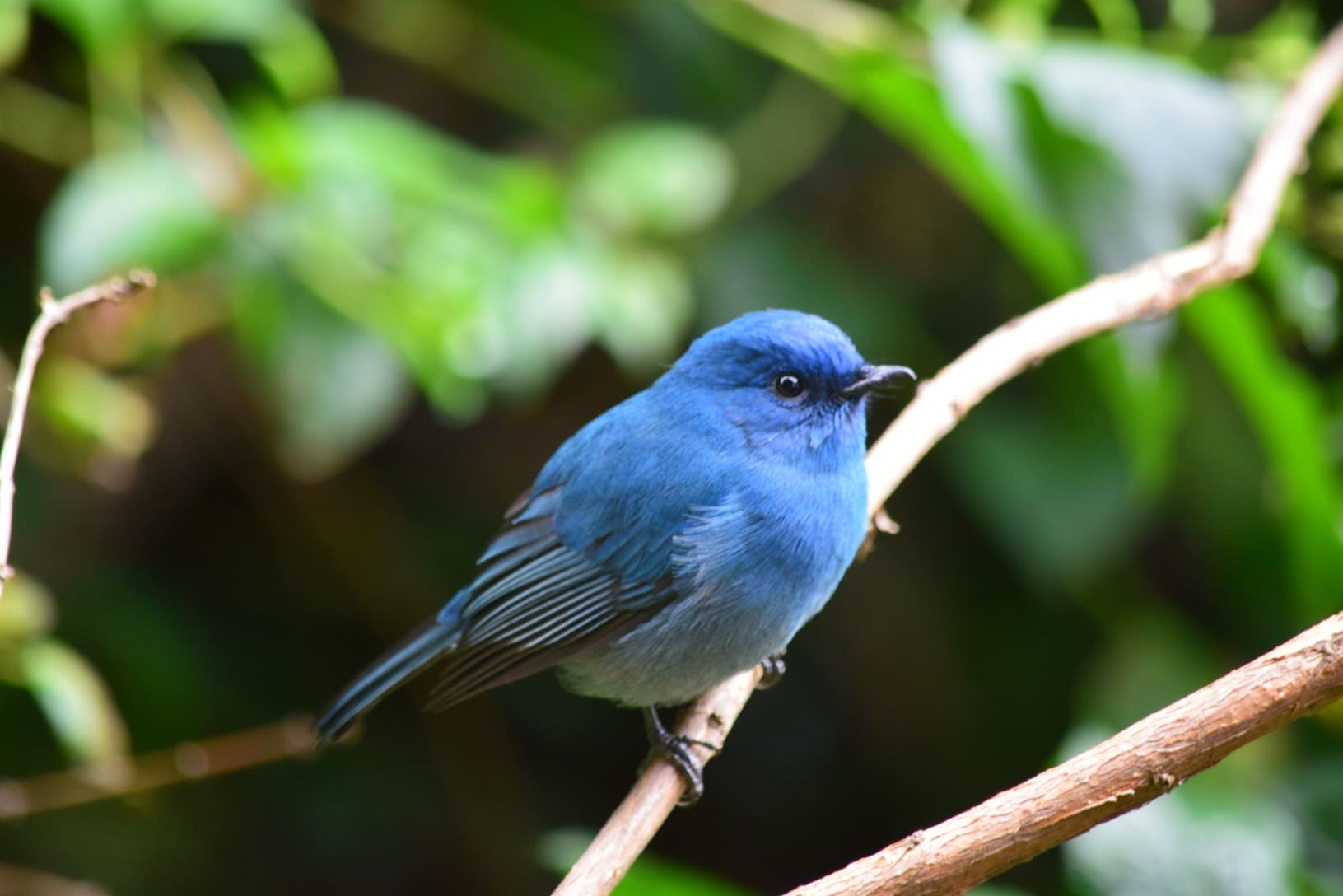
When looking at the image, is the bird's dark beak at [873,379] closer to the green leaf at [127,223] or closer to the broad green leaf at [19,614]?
the green leaf at [127,223]

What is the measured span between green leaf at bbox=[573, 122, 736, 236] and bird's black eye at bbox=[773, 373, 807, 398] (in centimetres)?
90

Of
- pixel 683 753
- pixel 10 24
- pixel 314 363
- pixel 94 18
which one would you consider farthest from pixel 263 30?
pixel 683 753

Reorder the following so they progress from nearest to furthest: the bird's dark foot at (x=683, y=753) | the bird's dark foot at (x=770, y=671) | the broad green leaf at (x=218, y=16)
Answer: the bird's dark foot at (x=683, y=753) < the bird's dark foot at (x=770, y=671) < the broad green leaf at (x=218, y=16)

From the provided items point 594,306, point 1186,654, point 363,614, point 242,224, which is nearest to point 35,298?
point 242,224

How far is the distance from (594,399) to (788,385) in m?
2.03

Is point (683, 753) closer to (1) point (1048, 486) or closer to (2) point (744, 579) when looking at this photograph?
(2) point (744, 579)

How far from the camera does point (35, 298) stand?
163 inches

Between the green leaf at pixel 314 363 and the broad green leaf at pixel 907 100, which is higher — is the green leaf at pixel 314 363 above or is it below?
below

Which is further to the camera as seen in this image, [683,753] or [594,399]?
[594,399]

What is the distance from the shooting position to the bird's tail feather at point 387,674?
122 inches

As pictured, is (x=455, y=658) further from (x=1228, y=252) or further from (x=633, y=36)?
(x=633, y=36)

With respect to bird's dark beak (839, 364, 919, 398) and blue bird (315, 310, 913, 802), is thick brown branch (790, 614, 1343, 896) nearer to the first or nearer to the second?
blue bird (315, 310, 913, 802)

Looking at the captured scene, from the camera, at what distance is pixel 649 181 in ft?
12.4

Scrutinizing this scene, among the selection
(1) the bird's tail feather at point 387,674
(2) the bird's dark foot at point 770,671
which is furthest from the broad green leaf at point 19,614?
(2) the bird's dark foot at point 770,671
